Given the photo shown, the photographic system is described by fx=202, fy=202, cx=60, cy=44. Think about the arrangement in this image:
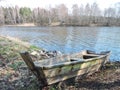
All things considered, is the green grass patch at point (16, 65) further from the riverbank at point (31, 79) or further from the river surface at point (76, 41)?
the river surface at point (76, 41)

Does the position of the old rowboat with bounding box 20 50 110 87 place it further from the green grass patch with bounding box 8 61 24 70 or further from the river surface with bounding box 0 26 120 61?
the river surface with bounding box 0 26 120 61

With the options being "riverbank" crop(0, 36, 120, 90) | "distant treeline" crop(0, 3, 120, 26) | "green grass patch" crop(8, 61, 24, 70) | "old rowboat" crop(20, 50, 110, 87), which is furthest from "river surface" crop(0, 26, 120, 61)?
"distant treeline" crop(0, 3, 120, 26)

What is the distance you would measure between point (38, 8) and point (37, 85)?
319 feet

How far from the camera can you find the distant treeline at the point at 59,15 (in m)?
76.9

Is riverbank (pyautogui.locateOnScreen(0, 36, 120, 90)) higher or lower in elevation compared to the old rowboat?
lower

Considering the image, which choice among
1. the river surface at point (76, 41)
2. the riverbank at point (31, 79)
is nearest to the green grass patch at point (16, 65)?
the riverbank at point (31, 79)

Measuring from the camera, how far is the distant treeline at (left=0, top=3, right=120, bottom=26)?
76900 millimetres

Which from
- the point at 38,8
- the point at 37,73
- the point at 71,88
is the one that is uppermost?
the point at 38,8

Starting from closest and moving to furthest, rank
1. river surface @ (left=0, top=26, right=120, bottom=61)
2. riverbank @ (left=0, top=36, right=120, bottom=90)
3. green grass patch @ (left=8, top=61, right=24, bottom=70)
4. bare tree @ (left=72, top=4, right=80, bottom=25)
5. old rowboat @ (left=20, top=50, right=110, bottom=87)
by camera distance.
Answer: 1. old rowboat @ (left=20, top=50, right=110, bottom=87)
2. riverbank @ (left=0, top=36, right=120, bottom=90)
3. green grass patch @ (left=8, top=61, right=24, bottom=70)
4. river surface @ (left=0, top=26, right=120, bottom=61)
5. bare tree @ (left=72, top=4, right=80, bottom=25)

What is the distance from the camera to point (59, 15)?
85875 millimetres

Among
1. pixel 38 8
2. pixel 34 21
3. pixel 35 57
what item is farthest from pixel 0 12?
pixel 35 57

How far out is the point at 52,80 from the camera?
6.98 meters

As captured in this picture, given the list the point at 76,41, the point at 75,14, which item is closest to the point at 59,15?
the point at 75,14

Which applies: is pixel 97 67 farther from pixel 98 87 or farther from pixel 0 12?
pixel 0 12
